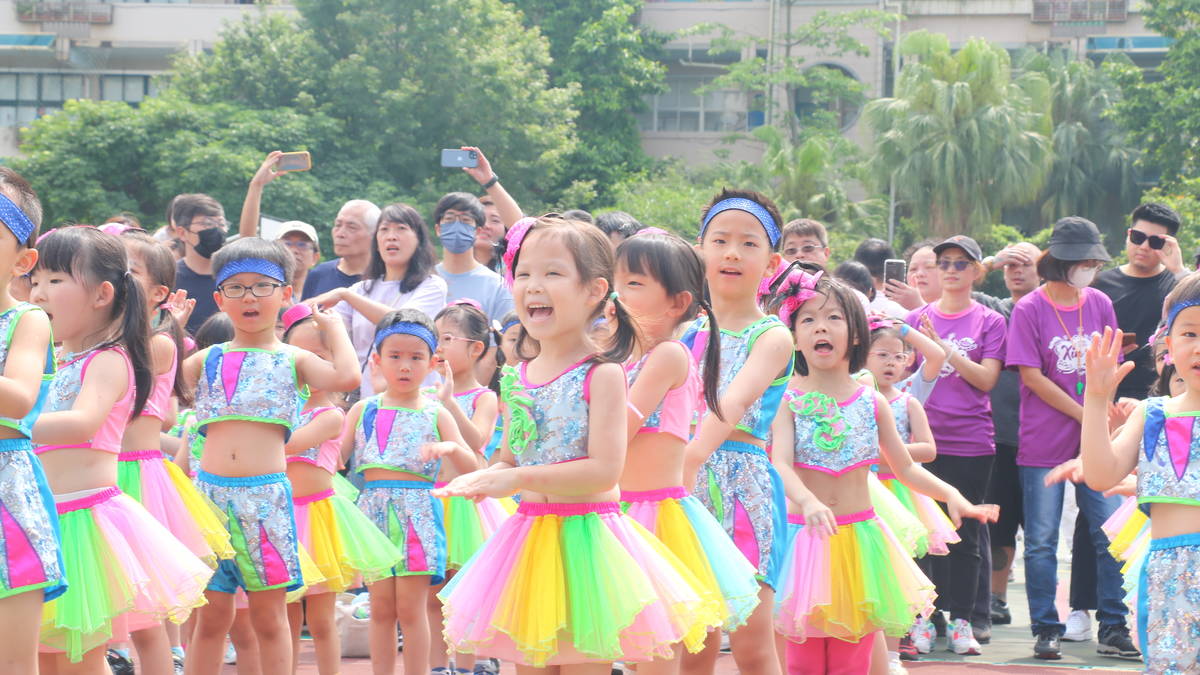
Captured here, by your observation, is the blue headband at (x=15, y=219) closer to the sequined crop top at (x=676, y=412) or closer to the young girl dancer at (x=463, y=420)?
the sequined crop top at (x=676, y=412)

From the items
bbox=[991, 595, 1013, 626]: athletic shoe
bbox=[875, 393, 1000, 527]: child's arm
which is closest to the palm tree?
bbox=[991, 595, 1013, 626]: athletic shoe

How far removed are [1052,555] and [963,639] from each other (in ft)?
2.39

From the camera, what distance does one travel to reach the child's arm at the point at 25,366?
158 inches

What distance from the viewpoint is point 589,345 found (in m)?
4.38

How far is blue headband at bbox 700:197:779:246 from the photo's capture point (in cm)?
543

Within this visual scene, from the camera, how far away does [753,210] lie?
543 centimetres

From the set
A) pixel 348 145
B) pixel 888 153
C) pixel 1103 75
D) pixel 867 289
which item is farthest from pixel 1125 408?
pixel 1103 75

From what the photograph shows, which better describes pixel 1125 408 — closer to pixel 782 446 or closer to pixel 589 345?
pixel 782 446

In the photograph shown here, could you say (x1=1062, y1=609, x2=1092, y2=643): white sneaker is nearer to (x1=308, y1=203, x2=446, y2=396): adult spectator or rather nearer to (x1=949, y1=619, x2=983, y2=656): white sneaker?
(x1=949, y1=619, x2=983, y2=656): white sneaker

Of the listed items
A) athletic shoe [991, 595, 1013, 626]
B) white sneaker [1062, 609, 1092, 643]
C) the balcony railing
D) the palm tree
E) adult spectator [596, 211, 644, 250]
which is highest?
the balcony railing

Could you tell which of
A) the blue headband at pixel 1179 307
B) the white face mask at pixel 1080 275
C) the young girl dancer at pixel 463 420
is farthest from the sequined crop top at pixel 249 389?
the white face mask at pixel 1080 275

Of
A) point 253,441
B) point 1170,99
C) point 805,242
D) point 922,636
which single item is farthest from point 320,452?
point 1170,99

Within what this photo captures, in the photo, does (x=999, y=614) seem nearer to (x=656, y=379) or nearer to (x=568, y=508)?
(x=656, y=379)

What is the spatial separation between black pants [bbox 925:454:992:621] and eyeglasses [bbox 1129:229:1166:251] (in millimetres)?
1538
